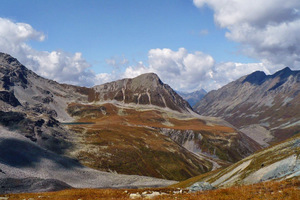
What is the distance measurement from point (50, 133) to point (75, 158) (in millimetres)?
24892

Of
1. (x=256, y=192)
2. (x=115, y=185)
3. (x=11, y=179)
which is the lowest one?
(x=115, y=185)

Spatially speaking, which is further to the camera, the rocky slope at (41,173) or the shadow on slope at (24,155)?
the shadow on slope at (24,155)

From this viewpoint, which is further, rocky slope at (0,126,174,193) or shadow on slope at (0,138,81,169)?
shadow on slope at (0,138,81,169)

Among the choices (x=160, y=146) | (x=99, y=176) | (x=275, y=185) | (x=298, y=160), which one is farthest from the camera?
(x=160, y=146)

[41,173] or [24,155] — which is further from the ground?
[24,155]

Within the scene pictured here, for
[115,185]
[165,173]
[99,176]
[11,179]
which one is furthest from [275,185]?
[165,173]

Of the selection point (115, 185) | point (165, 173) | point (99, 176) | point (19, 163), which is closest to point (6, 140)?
point (19, 163)

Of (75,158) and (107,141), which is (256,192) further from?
(107,141)

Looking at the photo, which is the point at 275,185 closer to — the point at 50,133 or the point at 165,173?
the point at 165,173

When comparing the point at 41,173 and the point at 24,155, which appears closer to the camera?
the point at 41,173

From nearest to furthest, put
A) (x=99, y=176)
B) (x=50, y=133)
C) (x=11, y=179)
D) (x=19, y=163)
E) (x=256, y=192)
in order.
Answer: (x=256, y=192) < (x=11, y=179) < (x=19, y=163) < (x=99, y=176) < (x=50, y=133)

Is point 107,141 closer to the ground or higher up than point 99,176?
higher up

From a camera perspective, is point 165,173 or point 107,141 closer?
point 165,173

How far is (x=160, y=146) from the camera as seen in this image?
158m
